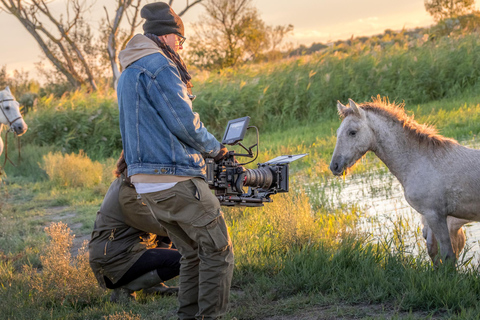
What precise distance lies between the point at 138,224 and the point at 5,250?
3308 millimetres

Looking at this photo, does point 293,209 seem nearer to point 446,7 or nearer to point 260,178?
point 260,178

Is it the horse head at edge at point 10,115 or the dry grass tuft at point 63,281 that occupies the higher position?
the horse head at edge at point 10,115

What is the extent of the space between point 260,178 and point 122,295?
1792 millimetres

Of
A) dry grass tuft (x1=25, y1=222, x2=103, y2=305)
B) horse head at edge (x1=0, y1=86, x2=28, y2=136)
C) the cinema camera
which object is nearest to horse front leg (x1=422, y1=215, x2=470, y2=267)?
the cinema camera

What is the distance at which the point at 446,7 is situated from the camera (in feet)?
120

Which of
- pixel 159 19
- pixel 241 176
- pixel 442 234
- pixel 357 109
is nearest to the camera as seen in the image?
pixel 159 19

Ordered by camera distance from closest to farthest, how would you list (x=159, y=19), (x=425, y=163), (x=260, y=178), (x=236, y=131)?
1. (x=159, y=19)
2. (x=236, y=131)
3. (x=260, y=178)
4. (x=425, y=163)

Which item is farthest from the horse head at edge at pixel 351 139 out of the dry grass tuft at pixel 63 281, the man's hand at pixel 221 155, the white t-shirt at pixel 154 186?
the dry grass tuft at pixel 63 281

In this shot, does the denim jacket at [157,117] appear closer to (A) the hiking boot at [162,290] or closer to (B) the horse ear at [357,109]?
(B) the horse ear at [357,109]

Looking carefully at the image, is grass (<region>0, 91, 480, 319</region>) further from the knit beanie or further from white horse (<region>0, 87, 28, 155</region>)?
white horse (<region>0, 87, 28, 155</region>)

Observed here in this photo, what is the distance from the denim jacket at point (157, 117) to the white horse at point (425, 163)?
1719 mm

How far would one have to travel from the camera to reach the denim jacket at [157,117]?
360 centimetres

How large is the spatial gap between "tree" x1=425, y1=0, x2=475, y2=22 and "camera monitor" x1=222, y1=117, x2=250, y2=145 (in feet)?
110

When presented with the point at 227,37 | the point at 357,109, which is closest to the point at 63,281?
the point at 357,109
